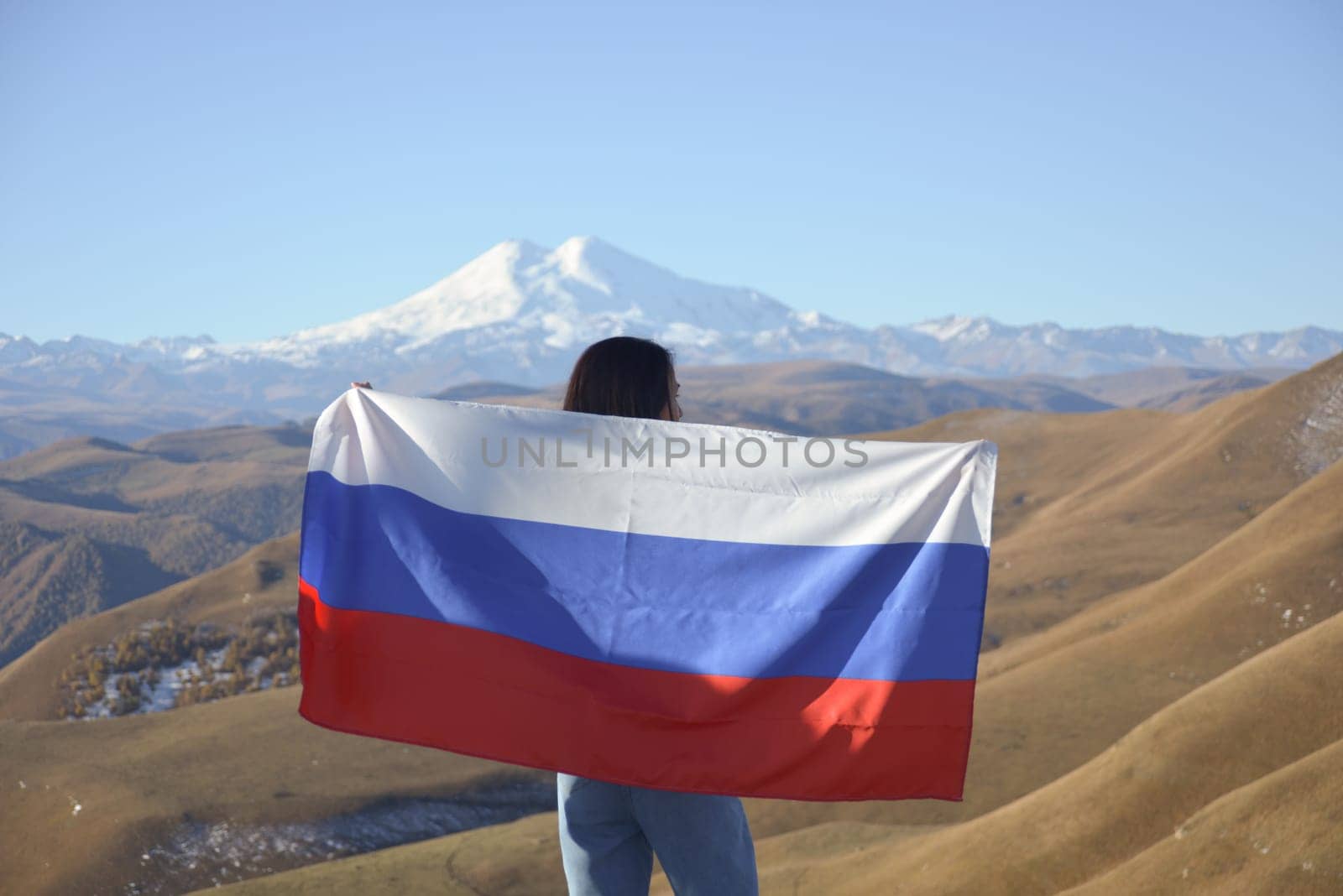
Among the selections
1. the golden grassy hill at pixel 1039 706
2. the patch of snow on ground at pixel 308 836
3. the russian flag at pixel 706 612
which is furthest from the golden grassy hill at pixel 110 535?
the russian flag at pixel 706 612

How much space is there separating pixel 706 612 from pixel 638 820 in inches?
34.6

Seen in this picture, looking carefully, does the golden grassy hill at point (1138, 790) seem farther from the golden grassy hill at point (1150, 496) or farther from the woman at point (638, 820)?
the golden grassy hill at point (1150, 496)

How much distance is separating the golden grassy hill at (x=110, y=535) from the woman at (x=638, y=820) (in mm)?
122510

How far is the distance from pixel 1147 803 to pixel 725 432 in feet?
29.6

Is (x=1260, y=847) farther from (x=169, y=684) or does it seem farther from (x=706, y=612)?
(x=169, y=684)

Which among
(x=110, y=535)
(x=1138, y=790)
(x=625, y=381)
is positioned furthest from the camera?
(x=110, y=535)

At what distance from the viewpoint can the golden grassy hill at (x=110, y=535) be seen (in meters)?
122

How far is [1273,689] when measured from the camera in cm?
1354

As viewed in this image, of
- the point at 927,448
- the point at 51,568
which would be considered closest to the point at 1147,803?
the point at 927,448

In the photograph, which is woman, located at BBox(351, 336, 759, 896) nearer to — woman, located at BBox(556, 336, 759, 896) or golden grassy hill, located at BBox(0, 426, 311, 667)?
woman, located at BBox(556, 336, 759, 896)

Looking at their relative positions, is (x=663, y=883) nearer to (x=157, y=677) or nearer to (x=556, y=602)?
(x=556, y=602)

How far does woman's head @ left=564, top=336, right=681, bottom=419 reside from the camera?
476cm

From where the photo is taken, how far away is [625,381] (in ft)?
15.8

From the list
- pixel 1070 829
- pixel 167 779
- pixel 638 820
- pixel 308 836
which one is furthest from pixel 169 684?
pixel 638 820
